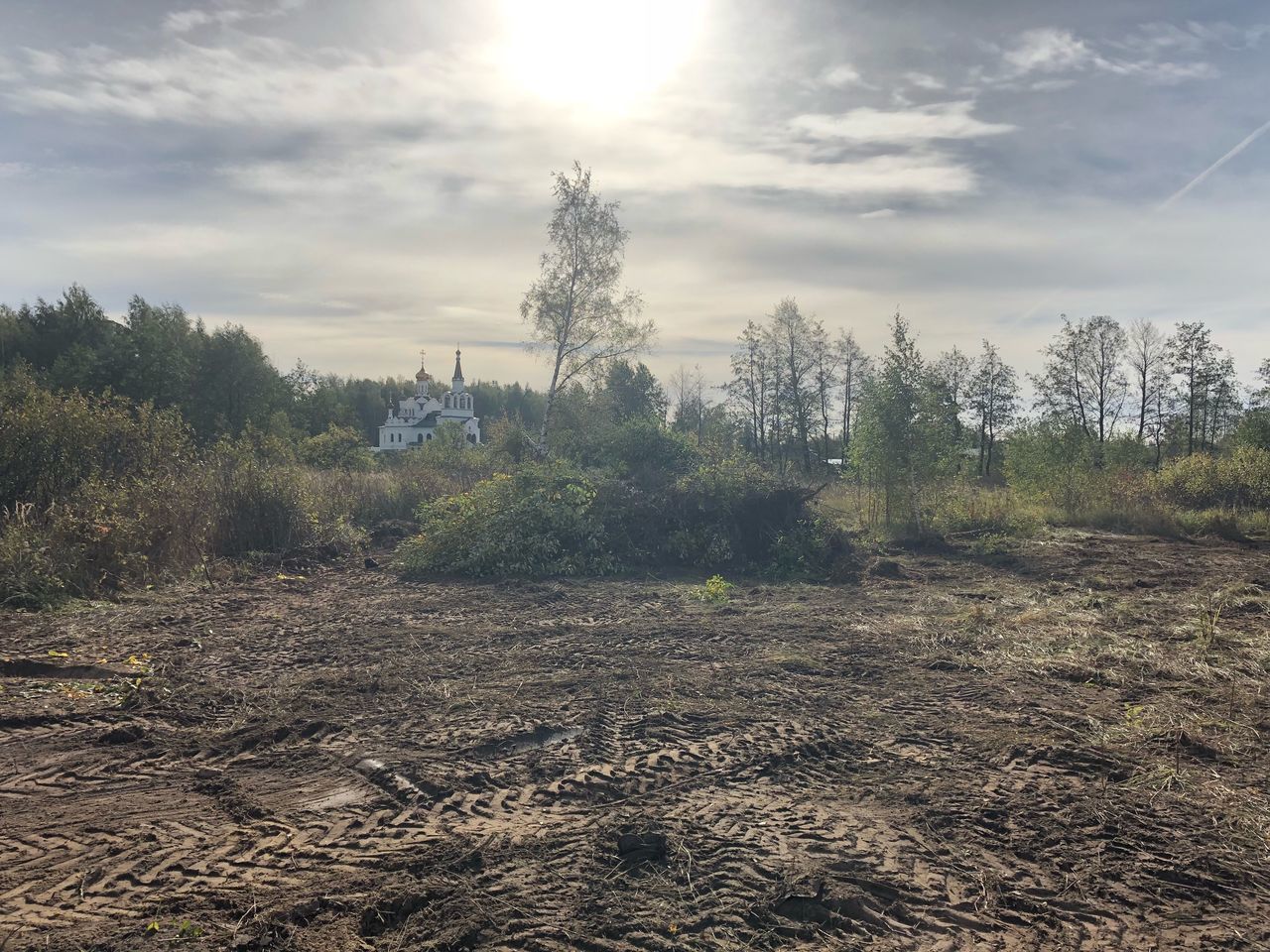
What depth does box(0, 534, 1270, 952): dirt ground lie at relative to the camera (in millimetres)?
3119

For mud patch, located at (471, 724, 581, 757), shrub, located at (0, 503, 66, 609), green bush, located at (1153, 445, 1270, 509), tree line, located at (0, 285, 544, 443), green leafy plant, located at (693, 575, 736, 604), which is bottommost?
mud patch, located at (471, 724, 581, 757)

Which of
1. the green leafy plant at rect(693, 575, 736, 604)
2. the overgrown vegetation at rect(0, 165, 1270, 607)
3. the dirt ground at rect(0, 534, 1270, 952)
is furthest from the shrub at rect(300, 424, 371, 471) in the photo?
the dirt ground at rect(0, 534, 1270, 952)

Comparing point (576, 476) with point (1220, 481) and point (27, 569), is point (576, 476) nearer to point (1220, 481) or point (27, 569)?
point (27, 569)

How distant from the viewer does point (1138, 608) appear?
9008mm

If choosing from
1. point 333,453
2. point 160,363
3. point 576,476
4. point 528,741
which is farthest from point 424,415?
point 528,741

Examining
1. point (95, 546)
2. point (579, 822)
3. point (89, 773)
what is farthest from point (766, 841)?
point (95, 546)

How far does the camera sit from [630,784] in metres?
4.37

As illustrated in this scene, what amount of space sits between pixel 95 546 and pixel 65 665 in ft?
11.9

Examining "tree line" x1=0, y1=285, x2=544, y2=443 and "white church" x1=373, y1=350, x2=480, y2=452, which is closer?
"tree line" x1=0, y1=285, x2=544, y2=443

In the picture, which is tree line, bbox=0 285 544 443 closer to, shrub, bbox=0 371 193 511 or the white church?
shrub, bbox=0 371 193 511

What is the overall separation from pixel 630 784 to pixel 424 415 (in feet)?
268

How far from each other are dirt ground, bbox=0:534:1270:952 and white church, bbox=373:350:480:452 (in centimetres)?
6836

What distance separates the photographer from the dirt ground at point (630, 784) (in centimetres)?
312

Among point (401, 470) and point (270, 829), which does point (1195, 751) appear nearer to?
point (270, 829)
